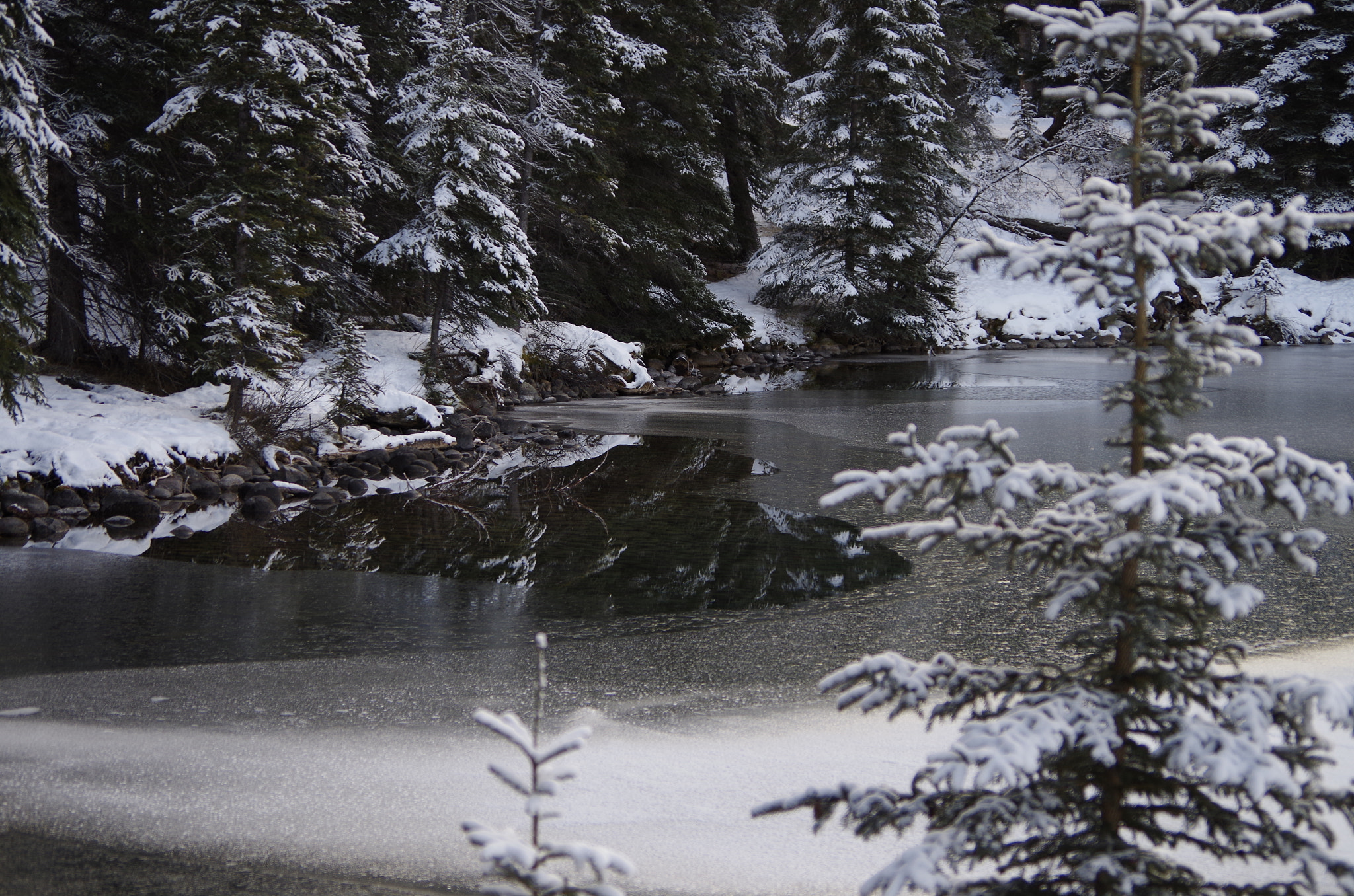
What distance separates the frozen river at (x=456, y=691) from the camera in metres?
3.03

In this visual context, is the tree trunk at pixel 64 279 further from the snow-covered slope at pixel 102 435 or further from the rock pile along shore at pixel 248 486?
the rock pile along shore at pixel 248 486

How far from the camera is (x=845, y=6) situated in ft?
78.2

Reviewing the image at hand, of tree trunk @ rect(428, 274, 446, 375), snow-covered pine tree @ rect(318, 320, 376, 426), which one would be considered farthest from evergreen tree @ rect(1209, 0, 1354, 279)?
snow-covered pine tree @ rect(318, 320, 376, 426)

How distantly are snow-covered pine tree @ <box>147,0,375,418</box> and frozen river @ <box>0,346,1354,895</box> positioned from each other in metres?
3.55

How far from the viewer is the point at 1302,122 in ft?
89.2

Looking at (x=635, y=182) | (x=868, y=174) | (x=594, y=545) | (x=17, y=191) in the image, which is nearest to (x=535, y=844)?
(x=594, y=545)

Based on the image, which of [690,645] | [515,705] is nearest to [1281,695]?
[515,705]

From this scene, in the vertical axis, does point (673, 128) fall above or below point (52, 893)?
above

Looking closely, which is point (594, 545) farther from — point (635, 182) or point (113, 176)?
point (635, 182)

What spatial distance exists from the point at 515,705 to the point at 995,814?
2.66 meters

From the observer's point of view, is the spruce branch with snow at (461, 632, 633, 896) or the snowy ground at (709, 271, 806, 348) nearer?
the spruce branch with snow at (461, 632, 633, 896)

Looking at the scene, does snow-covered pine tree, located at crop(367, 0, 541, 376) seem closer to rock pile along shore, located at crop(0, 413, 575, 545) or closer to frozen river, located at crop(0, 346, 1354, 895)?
rock pile along shore, located at crop(0, 413, 575, 545)

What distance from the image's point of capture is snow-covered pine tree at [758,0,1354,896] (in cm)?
179

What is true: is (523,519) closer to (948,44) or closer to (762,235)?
(948,44)
